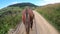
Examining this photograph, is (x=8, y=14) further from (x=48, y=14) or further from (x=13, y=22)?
(x=48, y=14)

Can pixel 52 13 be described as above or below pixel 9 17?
below

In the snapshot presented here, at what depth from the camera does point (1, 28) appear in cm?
463

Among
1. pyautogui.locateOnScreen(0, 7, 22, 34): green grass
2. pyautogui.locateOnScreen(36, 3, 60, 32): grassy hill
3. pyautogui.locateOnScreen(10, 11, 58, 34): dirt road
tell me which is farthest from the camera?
pyautogui.locateOnScreen(36, 3, 60, 32): grassy hill

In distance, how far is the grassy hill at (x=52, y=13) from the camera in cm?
482

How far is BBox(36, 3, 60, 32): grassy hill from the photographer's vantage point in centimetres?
482

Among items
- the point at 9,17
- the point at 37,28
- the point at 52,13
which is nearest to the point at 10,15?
the point at 9,17

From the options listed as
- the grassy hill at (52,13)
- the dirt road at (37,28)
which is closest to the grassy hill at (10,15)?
the grassy hill at (52,13)

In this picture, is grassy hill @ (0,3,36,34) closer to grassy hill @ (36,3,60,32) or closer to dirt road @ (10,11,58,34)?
grassy hill @ (36,3,60,32)

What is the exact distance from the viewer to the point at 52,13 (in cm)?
560

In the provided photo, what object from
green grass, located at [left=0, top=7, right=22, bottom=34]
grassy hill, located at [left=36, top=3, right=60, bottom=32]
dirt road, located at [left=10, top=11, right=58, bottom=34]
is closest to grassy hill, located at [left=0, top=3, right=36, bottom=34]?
green grass, located at [left=0, top=7, right=22, bottom=34]

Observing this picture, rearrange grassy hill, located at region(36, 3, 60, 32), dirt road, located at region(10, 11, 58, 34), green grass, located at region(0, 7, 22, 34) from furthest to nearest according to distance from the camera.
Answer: grassy hill, located at region(36, 3, 60, 32) → green grass, located at region(0, 7, 22, 34) → dirt road, located at region(10, 11, 58, 34)

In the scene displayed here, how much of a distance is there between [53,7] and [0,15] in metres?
1.63

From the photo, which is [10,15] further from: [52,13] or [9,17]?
[52,13]

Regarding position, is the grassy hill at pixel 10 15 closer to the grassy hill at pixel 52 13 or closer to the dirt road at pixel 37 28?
the grassy hill at pixel 52 13
